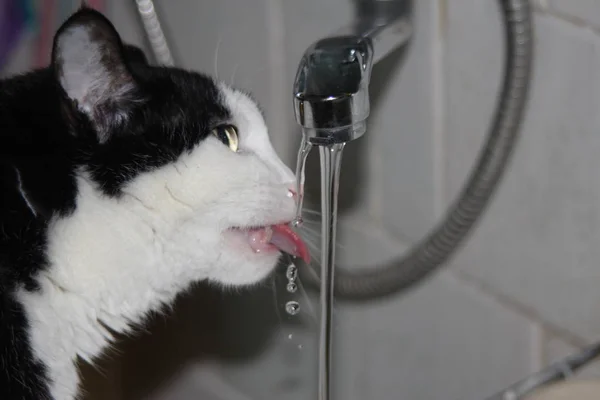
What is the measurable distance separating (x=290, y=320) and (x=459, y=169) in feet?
1.39

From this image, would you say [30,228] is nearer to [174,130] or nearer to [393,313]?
[174,130]

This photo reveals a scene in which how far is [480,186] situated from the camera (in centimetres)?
94

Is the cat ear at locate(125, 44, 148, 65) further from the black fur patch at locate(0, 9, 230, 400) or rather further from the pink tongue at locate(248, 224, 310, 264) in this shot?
the pink tongue at locate(248, 224, 310, 264)

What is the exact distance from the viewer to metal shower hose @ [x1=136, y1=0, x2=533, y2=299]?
858mm

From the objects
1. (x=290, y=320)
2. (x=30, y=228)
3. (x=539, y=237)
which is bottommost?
(x=290, y=320)

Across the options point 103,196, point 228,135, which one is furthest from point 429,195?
point 103,196

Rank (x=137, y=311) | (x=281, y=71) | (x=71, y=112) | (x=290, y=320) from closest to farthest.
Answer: (x=71, y=112)
(x=137, y=311)
(x=281, y=71)
(x=290, y=320)

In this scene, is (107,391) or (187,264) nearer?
(187,264)

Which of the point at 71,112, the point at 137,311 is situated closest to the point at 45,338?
the point at 137,311

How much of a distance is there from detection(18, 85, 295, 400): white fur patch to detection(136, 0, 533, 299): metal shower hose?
10.4 inches

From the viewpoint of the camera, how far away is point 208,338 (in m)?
1.43

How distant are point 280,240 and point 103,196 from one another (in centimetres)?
21

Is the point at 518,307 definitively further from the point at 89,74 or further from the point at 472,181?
the point at 89,74

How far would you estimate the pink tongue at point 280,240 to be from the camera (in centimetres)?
83
